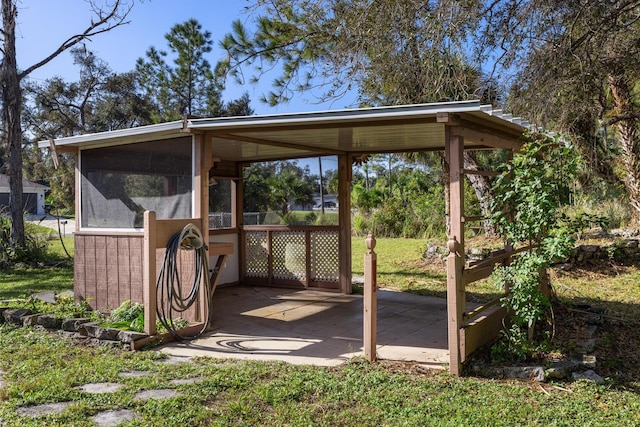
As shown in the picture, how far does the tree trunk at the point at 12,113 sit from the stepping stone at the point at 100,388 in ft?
30.4

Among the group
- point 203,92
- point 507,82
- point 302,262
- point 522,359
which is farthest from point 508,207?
point 203,92

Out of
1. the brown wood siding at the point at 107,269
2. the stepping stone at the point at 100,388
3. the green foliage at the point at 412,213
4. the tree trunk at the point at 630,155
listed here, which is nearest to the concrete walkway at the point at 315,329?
the stepping stone at the point at 100,388

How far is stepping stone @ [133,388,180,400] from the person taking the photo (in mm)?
3326

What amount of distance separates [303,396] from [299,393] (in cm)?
4

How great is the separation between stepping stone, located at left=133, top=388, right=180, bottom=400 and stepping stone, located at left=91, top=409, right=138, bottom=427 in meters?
0.22

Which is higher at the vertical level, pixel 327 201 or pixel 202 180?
pixel 202 180

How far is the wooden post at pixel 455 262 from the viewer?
12.5ft

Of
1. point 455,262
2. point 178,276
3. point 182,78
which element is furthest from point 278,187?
point 182,78

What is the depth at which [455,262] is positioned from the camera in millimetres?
3865

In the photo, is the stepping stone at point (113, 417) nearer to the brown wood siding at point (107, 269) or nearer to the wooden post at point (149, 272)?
the wooden post at point (149, 272)

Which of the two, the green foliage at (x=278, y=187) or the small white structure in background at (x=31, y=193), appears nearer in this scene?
the green foliage at (x=278, y=187)

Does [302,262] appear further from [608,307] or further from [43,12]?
[43,12]

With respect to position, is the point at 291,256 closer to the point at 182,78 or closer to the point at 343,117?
the point at 343,117

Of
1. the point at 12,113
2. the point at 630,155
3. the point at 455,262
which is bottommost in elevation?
the point at 455,262
